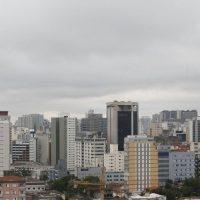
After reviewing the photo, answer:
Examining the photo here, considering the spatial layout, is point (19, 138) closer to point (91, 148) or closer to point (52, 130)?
point (52, 130)

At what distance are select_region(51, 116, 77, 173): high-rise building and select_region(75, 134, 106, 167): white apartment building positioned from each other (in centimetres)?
262

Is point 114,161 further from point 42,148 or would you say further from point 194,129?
point 194,129

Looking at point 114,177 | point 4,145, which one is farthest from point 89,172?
point 4,145

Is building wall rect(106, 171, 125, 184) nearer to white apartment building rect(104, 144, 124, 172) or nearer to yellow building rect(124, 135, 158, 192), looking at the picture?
white apartment building rect(104, 144, 124, 172)

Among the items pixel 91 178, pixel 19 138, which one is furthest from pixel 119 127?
pixel 91 178

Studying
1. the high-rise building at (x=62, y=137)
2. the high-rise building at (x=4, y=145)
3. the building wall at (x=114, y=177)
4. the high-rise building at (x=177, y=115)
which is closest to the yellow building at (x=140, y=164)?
the building wall at (x=114, y=177)

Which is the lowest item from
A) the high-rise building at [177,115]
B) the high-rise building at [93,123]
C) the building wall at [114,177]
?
the building wall at [114,177]

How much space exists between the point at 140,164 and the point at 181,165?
205 inches

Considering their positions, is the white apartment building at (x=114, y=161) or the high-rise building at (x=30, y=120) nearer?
the white apartment building at (x=114, y=161)

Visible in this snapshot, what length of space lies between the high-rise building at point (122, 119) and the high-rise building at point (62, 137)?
4.91 meters

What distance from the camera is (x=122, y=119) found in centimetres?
5616

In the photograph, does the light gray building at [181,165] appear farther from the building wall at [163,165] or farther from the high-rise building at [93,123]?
the high-rise building at [93,123]

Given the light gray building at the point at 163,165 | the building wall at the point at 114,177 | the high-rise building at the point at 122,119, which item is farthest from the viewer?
the high-rise building at the point at 122,119

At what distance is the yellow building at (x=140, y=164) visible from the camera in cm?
3269
